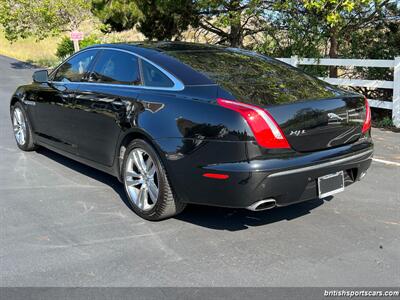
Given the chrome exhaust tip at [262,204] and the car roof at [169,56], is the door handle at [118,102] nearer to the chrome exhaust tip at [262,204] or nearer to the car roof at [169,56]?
the car roof at [169,56]

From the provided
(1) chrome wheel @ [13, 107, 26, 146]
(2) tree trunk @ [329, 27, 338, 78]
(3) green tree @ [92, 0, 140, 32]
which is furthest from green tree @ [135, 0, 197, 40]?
(1) chrome wheel @ [13, 107, 26, 146]

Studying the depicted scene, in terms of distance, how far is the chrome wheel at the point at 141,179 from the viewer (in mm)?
4395

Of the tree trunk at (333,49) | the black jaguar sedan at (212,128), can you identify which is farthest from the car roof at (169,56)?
the tree trunk at (333,49)

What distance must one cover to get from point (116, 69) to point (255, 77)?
5.01 feet

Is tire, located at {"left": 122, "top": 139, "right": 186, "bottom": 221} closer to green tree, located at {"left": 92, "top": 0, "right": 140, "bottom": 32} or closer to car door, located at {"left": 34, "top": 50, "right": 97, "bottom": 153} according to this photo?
car door, located at {"left": 34, "top": 50, "right": 97, "bottom": 153}

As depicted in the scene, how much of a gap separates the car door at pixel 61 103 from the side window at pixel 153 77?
3.70 ft

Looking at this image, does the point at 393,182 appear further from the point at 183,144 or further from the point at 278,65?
the point at 183,144

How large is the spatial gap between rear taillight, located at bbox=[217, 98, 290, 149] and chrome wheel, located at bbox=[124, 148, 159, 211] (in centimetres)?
105

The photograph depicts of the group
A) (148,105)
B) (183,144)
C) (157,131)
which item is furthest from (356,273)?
(148,105)

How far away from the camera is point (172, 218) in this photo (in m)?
4.57

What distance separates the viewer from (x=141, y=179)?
14.9ft

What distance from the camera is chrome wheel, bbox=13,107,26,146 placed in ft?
23.3
